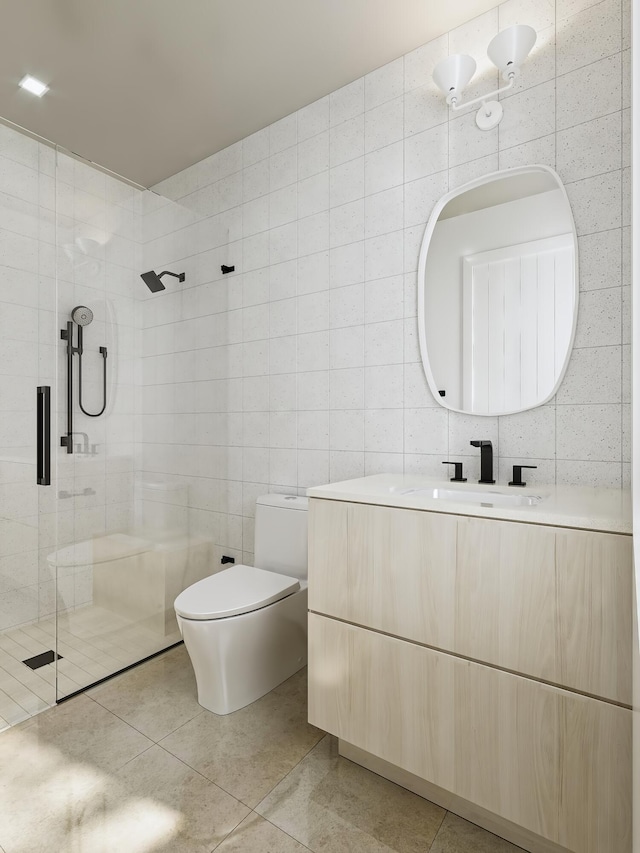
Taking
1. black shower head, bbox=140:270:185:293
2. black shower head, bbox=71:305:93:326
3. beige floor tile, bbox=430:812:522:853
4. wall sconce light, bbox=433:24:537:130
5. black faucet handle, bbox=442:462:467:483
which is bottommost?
beige floor tile, bbox=430:812:522:853

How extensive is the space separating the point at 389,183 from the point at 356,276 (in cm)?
39

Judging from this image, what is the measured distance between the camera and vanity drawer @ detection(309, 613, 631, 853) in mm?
1104

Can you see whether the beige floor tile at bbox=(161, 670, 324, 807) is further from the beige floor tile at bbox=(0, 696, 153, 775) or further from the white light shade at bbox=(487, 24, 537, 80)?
the white light shade at bbox=(487, 24, 537, 80)

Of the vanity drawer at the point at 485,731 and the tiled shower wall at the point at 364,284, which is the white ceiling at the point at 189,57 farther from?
the vanity drawer at the point at 485,731

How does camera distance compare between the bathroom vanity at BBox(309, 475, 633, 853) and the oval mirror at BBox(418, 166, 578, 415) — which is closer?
the bathroom vanity at BBox(309, 475, 633, 853)

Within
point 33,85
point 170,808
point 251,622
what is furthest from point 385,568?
point 33,85

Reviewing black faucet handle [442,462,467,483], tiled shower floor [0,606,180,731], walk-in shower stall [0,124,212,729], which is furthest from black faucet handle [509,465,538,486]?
tiled shower floor [0,606,180,731]

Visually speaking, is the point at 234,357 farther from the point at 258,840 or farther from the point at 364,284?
the point at 258,840

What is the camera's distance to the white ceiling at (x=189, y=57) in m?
1.78

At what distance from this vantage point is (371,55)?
2000mm

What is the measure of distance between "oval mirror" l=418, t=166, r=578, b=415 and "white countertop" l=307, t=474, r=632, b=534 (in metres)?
0.32

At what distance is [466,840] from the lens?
1.32 metres

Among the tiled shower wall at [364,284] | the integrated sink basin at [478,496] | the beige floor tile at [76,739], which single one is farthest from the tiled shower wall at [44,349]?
the integrated sink basin at [478,496]

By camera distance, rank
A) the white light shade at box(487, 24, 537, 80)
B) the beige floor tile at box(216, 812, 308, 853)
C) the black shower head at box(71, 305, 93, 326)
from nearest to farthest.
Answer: the beige floor tile at box(216, 812, 308, 853) → the white light shade at box(487, 24, 537, 80) → the black shower head at box(71, 305, 93, 326)
